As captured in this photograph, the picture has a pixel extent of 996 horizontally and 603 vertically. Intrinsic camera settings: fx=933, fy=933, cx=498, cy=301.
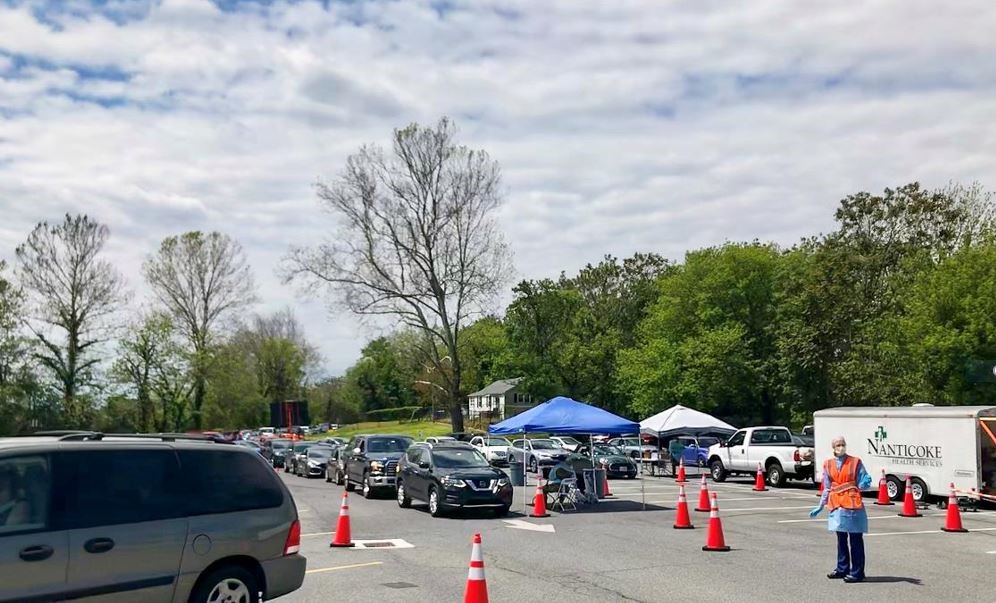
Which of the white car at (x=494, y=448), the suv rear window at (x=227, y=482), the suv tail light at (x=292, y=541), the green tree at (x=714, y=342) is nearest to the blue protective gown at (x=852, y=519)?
the suv tail light at (x=292, y=541)

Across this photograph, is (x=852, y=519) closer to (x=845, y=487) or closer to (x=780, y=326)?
(x=845, y=487)

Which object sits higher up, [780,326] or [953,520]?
[780,326]

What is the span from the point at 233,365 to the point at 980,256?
50.6 metres

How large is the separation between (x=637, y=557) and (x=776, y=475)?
727 inches

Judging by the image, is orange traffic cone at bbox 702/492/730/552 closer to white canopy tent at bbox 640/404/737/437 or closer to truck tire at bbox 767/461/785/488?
truck tire at bbox 767/461/785/488

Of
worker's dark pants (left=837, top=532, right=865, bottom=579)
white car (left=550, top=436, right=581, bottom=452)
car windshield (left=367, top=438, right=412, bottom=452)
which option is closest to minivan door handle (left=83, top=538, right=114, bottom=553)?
worker's dark pants (left=837, top=532, right=865, bottom=579)

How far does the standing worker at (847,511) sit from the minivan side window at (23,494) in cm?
891

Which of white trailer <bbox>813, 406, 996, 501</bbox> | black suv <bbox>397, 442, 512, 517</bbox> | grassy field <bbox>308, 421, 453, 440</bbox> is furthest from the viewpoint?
grassy field <bbox>308, 421, 453, 440</bbox>

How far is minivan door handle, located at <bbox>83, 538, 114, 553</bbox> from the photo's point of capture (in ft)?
23.6

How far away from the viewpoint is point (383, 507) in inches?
915

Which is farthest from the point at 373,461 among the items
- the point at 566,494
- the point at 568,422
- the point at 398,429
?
the point at 398,429

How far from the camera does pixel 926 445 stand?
23.5m

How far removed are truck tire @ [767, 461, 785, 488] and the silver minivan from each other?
24786 mm

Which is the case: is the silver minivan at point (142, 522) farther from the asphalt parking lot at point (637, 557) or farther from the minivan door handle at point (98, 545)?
the asphalt parking lot at point (637, 557)
